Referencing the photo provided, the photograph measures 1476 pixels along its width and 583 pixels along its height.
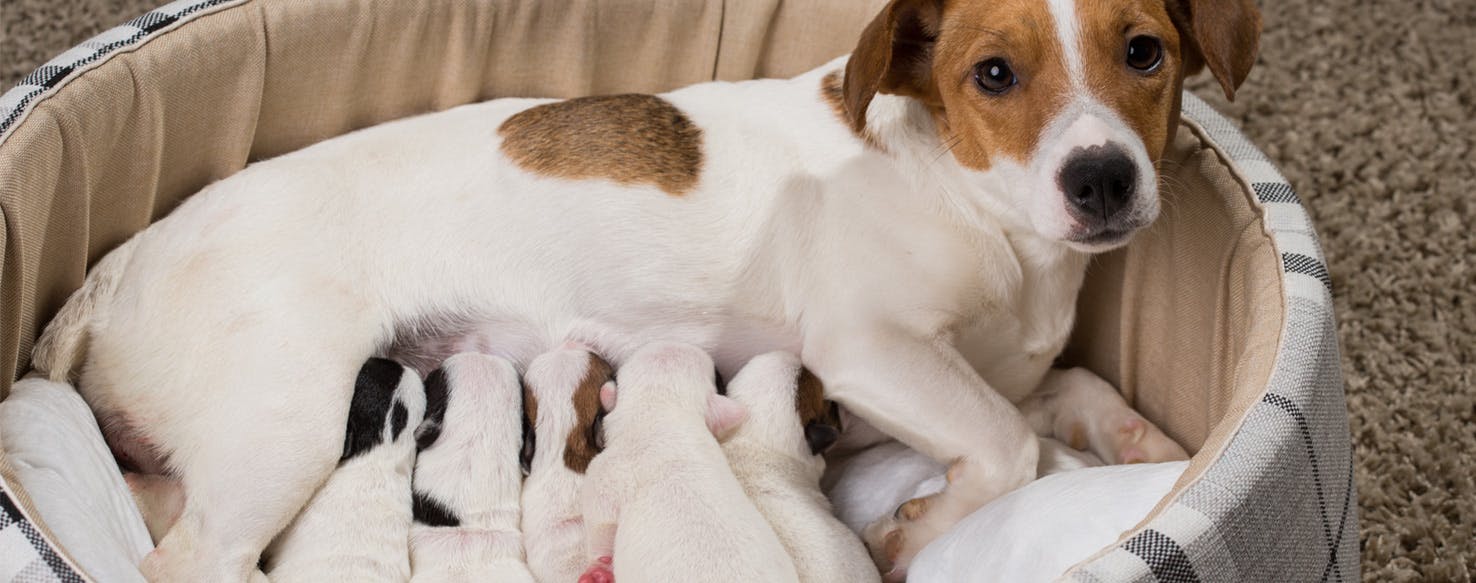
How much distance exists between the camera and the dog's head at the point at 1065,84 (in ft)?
6.86

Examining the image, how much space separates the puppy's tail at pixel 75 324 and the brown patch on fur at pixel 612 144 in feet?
2.48

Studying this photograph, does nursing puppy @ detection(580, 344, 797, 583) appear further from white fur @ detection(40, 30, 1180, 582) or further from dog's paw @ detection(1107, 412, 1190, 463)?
dog's paw @ detection(1107, 412, 1190, 463)

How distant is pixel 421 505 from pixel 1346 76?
10.9 ft

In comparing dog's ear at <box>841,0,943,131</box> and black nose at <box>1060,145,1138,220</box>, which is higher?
dog's ear at <box>841,0,943,131</box>

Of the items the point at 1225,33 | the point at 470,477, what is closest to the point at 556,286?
the point at 470,477

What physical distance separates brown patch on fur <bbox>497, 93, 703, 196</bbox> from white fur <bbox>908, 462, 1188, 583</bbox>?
827 millimetres

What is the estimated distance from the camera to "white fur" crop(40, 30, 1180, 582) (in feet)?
7.57

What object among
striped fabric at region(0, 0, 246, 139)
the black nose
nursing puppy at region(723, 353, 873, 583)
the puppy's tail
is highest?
striped fabric at region(0, 0, 246, 139)

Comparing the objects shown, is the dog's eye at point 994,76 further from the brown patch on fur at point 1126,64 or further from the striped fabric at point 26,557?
the striped fabric at point 26,557

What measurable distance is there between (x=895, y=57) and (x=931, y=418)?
64 cm

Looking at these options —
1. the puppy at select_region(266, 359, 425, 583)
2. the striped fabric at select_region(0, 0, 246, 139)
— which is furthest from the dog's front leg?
the striped fabric at select_region(0, 0, 246, 139)

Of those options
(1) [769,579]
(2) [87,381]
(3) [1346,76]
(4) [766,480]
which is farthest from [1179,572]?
(3) [1346,76]

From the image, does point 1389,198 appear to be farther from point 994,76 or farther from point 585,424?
point 585,424

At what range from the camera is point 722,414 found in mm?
2381
